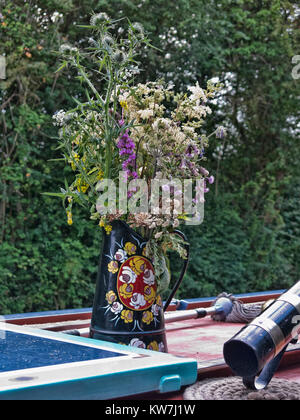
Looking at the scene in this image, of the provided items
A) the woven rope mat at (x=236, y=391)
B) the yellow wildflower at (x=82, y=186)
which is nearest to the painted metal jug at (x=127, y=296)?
the yellow wildflower at (x=82, y=186)

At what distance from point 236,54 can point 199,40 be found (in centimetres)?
72

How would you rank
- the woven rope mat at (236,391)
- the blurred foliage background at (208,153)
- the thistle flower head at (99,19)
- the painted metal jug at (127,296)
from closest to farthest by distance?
the woven rope mat at (236,391)
the painted metal jug at (127,296)
the thistle flower head at (99,19)
the blurred foliage background at (208,153)

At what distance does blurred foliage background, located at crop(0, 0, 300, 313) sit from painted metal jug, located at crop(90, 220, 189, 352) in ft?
10.8

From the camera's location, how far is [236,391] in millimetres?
920

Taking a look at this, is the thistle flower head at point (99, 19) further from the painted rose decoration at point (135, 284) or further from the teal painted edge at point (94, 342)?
the teal painted edge at point (94, 342)

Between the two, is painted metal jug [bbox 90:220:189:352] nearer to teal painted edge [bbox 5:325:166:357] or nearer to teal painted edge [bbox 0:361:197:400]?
teal painted edge [bbox 5:325:166:357]

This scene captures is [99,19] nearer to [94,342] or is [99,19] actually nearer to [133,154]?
[133,154]

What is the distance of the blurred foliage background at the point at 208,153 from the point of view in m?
4.60

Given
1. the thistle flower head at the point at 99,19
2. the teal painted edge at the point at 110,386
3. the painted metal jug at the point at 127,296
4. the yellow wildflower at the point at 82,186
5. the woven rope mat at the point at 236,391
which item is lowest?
the woven rope mat at the point at 236,391

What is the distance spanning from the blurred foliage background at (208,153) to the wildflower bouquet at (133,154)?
3.25 metres

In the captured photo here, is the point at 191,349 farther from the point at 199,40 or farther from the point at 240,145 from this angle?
the point at 240,145

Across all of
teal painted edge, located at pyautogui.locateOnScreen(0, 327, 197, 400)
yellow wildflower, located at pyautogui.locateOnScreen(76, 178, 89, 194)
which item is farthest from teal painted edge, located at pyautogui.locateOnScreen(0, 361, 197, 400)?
yellow wildflower, located at pyautogui.locateOnScreen(76, 178, 89, 194)

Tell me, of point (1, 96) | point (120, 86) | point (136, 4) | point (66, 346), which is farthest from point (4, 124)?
point (66, 346)
